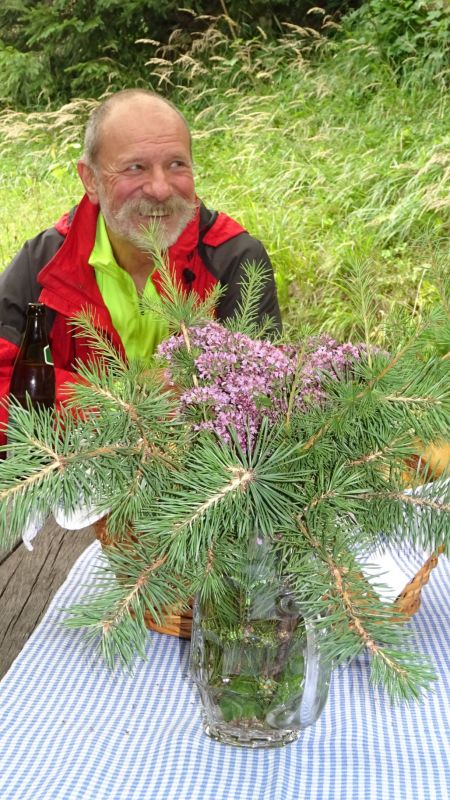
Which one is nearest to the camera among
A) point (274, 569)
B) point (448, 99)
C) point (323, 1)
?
point (274, 569)

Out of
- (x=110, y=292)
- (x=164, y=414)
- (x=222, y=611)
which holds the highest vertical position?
(x=164, y=414)

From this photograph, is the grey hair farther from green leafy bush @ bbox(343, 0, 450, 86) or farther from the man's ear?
green leafy bush @ bbox(343, 0, 450, 86)

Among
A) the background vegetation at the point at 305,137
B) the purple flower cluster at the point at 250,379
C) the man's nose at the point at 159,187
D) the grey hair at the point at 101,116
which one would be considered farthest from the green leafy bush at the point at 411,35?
the purple flower cluster at the point at 250,379

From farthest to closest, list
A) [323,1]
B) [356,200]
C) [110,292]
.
Answer: 1. [323,1]
2. [356,200]
3. [110,292]

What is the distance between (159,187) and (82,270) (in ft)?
1.05

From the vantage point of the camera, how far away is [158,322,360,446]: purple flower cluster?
843mm

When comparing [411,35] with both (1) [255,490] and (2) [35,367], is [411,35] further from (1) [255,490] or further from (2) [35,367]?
(1) [255,490]

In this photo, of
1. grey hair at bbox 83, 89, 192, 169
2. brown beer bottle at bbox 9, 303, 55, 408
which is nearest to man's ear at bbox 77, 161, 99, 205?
grey hair at bbox 83, 89, 192, 169

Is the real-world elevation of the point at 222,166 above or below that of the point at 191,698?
below

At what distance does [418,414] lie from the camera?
0.86m

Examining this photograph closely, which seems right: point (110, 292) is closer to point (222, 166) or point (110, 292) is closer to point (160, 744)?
point (160, 744)

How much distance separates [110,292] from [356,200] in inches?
101

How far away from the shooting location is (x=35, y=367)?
1.87 m

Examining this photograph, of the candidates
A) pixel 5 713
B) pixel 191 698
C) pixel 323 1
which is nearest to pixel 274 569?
pixel 191 698
